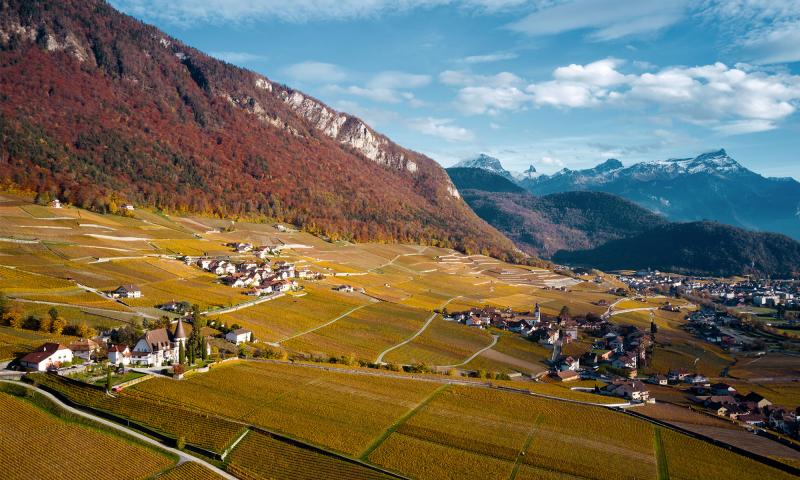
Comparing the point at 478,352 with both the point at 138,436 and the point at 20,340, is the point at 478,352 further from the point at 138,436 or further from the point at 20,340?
the point at 20,340

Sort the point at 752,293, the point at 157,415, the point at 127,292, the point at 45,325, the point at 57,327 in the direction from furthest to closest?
the point at 752,293 → the point at 127,292 → the point at 45,325 → the point at 57,327 → the point at 157,415

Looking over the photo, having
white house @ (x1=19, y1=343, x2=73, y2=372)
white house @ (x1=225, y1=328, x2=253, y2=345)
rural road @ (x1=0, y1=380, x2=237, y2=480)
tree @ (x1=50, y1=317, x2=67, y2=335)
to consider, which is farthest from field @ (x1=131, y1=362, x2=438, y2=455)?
tree @ (x1=50, y1=317, x2=67, y2=335)

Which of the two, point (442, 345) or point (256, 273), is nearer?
point (442, 345)

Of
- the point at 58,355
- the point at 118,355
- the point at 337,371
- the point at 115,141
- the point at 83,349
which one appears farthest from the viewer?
the point at 115,141

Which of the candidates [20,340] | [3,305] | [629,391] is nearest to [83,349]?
[20,340]

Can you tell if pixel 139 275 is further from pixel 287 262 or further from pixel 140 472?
pixel 140 472

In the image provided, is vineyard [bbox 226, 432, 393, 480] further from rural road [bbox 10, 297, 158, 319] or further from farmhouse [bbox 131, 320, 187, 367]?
rural road [bbox 10, 297, 158, 319]
